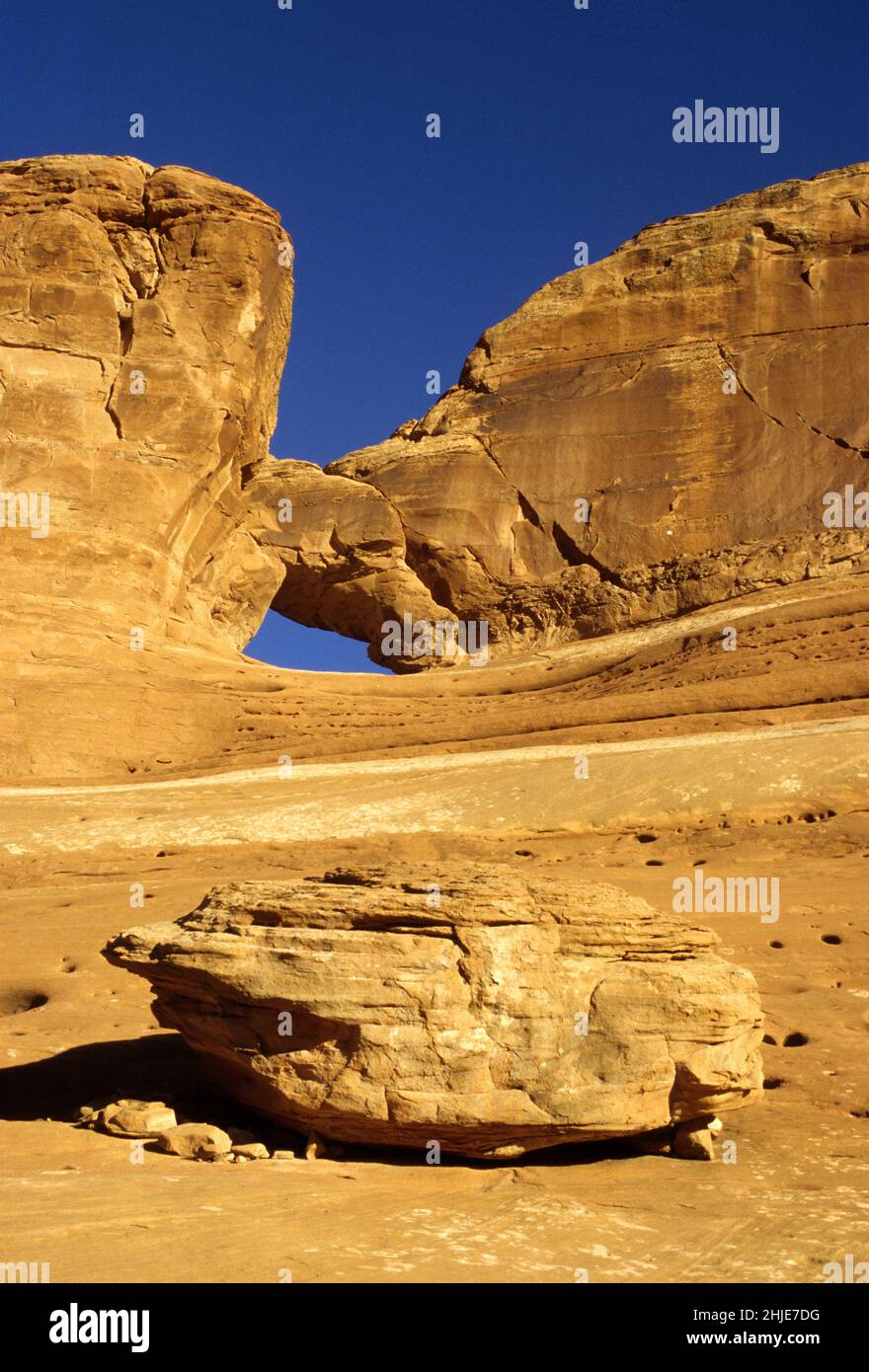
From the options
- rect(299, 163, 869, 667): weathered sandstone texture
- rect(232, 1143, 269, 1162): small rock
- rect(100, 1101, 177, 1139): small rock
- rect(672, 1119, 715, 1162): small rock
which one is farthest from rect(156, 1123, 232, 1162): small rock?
rect(299, 163, 869, 667): weathered sandstone texture

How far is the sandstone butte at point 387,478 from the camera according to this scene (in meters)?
23.3

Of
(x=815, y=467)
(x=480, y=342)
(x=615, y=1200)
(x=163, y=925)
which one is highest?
(x=480, y=342)

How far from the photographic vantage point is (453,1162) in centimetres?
779

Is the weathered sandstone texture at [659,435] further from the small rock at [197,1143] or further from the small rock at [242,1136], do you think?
the small rock at [197,1143]

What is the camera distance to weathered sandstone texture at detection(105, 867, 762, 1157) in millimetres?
7461

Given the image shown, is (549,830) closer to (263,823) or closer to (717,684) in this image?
(263,823)

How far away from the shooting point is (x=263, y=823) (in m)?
16.9

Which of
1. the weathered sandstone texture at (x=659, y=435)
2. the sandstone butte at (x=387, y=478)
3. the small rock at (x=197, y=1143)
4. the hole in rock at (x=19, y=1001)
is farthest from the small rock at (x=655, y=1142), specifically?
the weathered sandstone texture at (x=659, y=435)

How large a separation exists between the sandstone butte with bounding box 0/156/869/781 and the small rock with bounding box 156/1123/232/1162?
1304 cm

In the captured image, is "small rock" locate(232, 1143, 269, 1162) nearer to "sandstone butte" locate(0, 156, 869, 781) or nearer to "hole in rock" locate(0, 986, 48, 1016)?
"hole in rock" locate(0, 986, 48, 1016)

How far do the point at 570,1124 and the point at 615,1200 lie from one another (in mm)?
616

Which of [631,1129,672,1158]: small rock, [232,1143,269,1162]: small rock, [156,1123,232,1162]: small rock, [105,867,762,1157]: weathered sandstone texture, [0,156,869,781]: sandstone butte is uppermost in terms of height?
[0,156,869,781]: sandstone butte

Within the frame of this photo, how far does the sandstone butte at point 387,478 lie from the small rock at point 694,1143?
1217 cm
